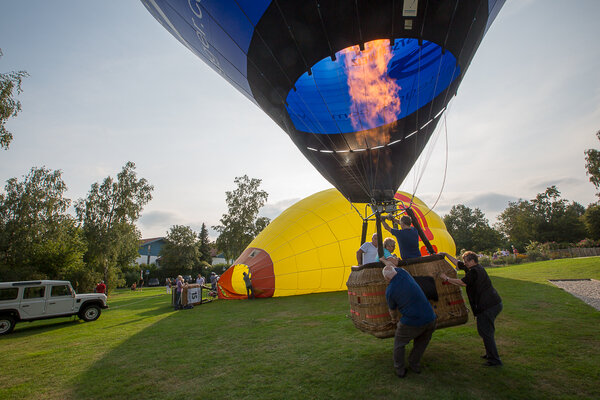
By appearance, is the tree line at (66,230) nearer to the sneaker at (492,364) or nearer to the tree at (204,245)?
the sneaker at (492,364)

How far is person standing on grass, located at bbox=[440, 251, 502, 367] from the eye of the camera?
3275 millimetres

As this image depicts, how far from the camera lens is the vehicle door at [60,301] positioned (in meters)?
8.48

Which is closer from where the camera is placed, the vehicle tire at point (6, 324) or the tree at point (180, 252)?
the vehicle tire at point (6, 324)

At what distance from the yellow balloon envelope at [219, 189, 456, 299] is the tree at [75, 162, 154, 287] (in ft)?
56.6

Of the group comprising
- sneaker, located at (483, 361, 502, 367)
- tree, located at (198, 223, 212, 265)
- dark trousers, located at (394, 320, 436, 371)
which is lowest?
sneaker, located at (483, 361, 502, 367)

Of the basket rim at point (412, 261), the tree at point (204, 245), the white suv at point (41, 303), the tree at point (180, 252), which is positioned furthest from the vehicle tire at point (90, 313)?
the tree at point (204, 245)

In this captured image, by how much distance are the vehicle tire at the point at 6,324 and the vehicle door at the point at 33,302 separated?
263 millimetres

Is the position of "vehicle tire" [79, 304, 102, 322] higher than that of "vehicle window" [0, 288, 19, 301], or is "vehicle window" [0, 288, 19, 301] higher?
"vehicle window" [0, 288, 19, 301]

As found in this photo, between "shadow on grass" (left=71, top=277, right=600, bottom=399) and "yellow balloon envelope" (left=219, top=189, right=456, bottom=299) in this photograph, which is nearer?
"shadow on grass" (left=71, top=277, right=600, bottom=399)

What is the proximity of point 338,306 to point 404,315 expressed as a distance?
4.67m

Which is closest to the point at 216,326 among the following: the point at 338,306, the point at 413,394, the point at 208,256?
the point at 338,306

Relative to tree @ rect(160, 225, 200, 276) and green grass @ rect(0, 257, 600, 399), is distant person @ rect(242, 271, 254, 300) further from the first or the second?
tree @ rect(160, 225, 200, 276)

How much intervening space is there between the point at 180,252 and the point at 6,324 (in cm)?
3535

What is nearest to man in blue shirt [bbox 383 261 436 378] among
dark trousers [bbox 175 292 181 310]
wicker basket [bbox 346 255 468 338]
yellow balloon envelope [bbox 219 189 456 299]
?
wicker basket [bbox 346 255 468 338]
